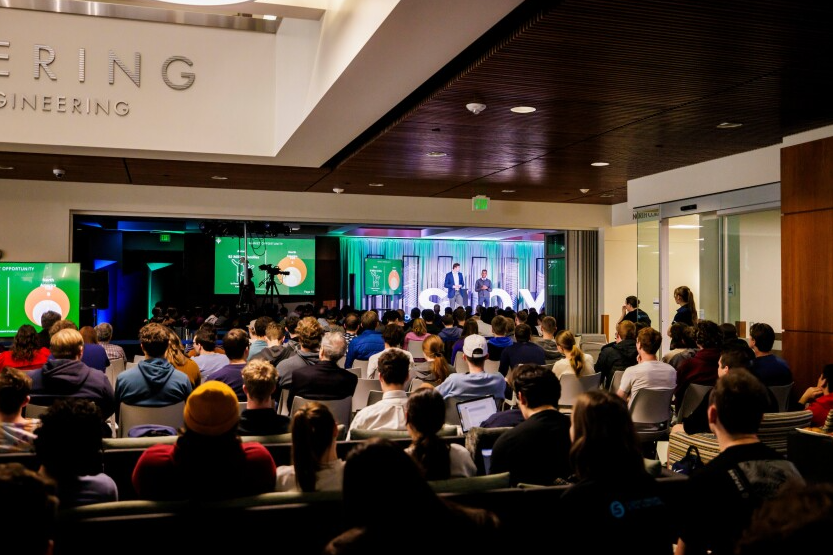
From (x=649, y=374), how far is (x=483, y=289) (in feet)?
45.7

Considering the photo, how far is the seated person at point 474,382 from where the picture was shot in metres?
4.75

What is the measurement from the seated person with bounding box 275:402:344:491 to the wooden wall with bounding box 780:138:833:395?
16.8 ft

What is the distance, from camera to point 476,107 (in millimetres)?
5457

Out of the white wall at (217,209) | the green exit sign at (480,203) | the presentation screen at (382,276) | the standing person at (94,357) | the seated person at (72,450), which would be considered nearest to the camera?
the seated person at (72,450)

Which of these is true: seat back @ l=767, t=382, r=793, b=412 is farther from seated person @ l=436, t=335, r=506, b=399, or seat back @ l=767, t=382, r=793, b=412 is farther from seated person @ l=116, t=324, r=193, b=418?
seated person @ l=116, t=324, r=193, b=418

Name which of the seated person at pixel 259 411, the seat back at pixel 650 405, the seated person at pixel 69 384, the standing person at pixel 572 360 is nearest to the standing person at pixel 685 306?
the standing person at pixel 572 360

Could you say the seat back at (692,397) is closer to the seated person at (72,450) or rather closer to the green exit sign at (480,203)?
the seated person at (72,450)

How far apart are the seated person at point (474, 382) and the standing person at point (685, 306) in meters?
4.18

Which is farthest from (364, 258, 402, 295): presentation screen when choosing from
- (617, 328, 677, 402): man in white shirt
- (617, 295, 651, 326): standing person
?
(617, 328, 677, 402): man in white shirt

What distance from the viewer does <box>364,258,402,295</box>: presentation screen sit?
18.2 m

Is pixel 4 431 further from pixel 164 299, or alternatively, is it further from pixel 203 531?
pixel 164 299

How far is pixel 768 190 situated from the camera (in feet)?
24.7

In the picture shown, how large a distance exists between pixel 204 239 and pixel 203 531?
1609cm

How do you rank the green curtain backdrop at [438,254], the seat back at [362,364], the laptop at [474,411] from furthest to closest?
the green curtain backdrop at [438,254]
the seat back at [362,364]
the laptop at [474,411]
